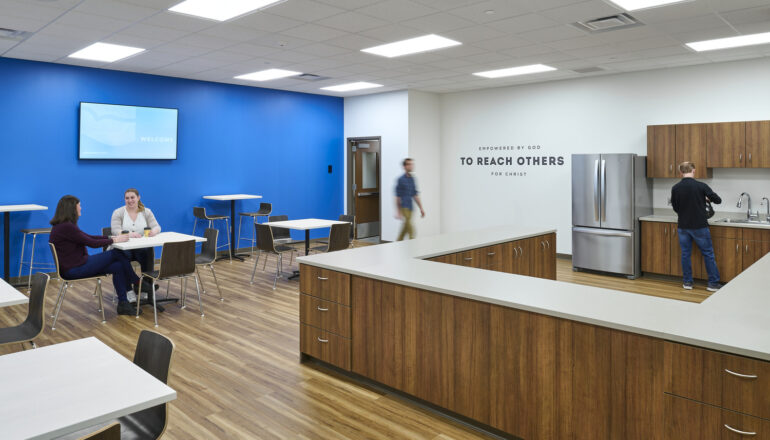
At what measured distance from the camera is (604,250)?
24.7 feet

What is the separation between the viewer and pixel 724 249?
664 centimetres

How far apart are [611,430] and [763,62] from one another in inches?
253

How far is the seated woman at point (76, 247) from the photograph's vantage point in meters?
5.02

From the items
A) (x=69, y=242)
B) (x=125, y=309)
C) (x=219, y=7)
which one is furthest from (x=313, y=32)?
(x=125, y=309)

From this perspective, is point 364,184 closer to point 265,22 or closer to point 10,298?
point 265,22

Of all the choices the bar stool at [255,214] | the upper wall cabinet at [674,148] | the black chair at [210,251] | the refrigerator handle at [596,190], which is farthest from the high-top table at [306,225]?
the upper wall cabinet at [674,148]

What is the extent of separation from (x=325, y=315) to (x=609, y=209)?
5.06 metres

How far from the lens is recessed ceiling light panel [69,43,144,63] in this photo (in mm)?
6285

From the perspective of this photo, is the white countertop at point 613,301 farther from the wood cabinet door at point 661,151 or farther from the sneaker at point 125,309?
the wood cabinet door at point 661,151

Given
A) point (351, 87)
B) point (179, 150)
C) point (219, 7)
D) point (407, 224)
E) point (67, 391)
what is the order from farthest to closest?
point (351, 87) → point (179, 150) → point (407, 224) → point (219, 7) → point (67, 391)

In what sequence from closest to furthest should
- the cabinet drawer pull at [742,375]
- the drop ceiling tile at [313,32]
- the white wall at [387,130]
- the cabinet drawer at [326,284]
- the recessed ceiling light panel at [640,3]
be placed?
the cabinet drawer pull at [742,375] → the cabinet drawer at [326,284] → the recessed ceiling light panel at [640,3] → the drop ceiling tile at [313,32] → the white wall at [387,130]

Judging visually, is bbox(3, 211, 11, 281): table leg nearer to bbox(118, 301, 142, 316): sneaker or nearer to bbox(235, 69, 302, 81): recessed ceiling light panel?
bbox(118, 301, 142, 316): sneaker

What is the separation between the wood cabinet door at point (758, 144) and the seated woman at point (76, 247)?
23.9ft

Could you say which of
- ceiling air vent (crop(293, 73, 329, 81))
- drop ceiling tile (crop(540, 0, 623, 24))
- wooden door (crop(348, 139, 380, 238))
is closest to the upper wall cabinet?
drop ceiling tile (crop(540, 0, 623, 24))
